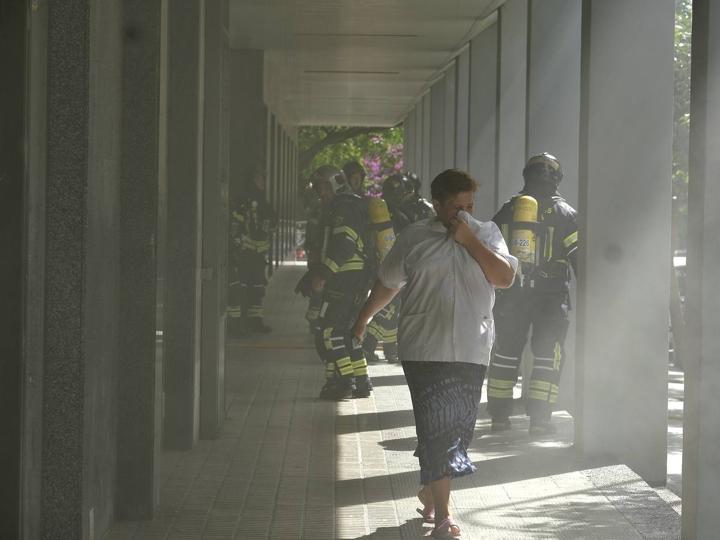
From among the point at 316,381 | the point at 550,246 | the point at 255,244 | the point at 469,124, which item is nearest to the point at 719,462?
the point at 550,246

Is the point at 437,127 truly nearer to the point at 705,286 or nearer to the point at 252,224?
the point at 252,224

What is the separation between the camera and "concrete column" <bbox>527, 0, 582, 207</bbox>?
503 inches

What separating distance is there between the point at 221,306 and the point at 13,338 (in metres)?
4.38

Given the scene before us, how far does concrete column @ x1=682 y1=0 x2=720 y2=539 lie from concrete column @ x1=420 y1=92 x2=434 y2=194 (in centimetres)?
2320

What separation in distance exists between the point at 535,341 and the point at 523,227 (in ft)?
3.15

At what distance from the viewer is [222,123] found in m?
10.0

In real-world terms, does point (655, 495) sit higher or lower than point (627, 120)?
lower

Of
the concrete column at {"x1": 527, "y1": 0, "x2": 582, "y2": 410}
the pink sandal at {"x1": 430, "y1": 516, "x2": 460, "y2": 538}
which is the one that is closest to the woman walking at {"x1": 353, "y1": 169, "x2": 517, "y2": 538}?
the pink sandal at {"x1": 430, "y1": 516, "x2": 460, "y2": 538}

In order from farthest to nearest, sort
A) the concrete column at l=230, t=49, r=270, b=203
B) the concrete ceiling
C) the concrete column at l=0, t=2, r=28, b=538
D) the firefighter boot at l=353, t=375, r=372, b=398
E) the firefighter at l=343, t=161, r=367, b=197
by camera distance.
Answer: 1. the concrete column at l=230, t=49, r=270, b=203
2. the concrete ceiling
3. the firefighter at l=343, t=161, r=367, b=197
4. the firefighter boot at l=353, t=375, r=372, b=398
5. the concrete column at l=0, t=2, r=28, b=538

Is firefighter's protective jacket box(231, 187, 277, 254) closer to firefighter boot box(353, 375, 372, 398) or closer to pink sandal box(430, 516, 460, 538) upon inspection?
firefighter boot box(353, 375, 372, 398)

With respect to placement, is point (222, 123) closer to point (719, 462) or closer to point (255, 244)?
point (719, 462)

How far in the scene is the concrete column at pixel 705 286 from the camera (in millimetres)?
6184

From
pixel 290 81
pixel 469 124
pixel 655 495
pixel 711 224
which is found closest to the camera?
pixel 711 224

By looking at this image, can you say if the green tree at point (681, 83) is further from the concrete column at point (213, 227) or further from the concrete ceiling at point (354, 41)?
the concrete column at point (213, 227)
